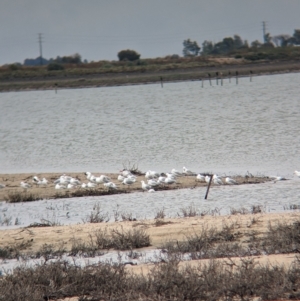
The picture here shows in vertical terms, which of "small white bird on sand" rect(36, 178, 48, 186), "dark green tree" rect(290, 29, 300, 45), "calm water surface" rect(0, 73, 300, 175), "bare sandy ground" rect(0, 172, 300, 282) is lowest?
"calm water surface" rect(0, 73, 300, 175)

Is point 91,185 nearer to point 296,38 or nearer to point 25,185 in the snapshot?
point 25,185

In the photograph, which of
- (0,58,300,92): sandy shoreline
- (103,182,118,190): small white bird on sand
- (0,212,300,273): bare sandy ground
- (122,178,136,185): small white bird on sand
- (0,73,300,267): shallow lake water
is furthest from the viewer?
(0,58,300,92): sandy shoreline

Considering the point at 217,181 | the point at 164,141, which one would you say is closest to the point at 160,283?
the point at 217,181

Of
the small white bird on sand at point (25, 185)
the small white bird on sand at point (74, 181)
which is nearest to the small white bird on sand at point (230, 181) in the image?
the small white bird on sand at point (74, 181)

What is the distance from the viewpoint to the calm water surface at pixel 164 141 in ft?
56.3

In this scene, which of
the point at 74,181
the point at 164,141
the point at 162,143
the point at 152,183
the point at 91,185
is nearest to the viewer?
the point at 152,183

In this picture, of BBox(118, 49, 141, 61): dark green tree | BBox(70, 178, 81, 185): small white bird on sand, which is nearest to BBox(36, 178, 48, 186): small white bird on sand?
BBox(70, 178, 81, 185): small white bird on sand

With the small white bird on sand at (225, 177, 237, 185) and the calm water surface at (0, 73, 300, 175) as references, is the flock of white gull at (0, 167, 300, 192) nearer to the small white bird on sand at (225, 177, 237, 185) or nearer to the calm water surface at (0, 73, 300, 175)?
the small white bird on sand at (225, 177, 237, 185)

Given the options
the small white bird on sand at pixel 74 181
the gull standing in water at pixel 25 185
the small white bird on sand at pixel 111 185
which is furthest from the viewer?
the gull standing in water at pixel 25 185

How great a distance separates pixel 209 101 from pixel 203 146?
2177cm

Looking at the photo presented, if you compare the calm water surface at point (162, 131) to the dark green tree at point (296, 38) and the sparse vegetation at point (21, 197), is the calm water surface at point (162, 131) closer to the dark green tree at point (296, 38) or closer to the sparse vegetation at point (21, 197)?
the sparse vegetation at point (21, 197)

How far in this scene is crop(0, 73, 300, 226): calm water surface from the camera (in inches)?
675

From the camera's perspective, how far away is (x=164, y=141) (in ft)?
98.4

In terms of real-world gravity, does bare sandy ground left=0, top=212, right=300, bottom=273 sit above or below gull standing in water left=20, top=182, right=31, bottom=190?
above
